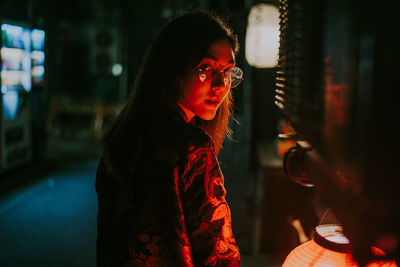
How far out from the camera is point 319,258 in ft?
3.91

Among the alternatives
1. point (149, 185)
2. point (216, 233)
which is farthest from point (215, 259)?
point (149, 185)

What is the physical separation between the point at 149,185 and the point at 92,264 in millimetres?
3427

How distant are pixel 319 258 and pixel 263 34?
4.83 m

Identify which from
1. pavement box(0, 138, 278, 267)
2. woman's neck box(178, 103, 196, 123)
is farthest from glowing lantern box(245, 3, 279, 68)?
woman's neck box(178, 103, 196, 123)

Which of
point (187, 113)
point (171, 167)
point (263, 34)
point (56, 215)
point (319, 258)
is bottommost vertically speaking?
point (56, 215)

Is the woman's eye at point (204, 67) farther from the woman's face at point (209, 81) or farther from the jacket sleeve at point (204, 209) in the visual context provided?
the jacket sleeve at point (204, 209)

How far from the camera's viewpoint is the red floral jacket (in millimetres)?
1203

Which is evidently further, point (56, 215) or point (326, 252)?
point (56, 215)

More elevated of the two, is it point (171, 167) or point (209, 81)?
point (209, 81)

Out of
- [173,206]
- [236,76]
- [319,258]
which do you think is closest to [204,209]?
[173,206]

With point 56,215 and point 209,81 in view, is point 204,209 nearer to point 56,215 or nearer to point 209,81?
point 209,81

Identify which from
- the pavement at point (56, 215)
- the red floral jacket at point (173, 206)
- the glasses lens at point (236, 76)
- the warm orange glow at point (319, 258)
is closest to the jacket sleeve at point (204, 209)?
the red floral jacket at point (173, 206)

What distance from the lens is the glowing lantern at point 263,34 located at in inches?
222

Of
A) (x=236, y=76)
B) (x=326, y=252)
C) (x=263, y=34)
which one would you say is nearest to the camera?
(x=326, y=252)
